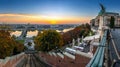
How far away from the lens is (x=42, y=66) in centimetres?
2431

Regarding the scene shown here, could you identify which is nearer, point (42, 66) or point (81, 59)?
point (81, 59)

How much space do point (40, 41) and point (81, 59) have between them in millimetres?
25944

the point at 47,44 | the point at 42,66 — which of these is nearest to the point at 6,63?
the point at 42,66

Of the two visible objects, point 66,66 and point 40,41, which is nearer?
point 66,66

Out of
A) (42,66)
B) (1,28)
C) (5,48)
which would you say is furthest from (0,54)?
(1,28)

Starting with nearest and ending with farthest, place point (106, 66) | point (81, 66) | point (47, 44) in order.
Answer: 1. point (106, 66)
2. point (81, 66)
3. point (47, 44)

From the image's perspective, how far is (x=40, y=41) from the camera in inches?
1453

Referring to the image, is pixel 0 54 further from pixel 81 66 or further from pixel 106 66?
pixel 106 66

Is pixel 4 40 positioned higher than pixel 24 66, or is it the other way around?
pixel 4 40

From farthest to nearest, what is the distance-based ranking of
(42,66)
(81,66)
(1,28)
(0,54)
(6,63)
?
(1,28), (0,54), (42,66), (6,63), (81,66)

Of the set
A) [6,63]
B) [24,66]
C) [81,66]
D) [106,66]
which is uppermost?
[106,66]

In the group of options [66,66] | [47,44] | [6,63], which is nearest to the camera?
[66,66]

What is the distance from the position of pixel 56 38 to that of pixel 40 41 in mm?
2481

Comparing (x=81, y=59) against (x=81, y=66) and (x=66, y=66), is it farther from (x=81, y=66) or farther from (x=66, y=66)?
(x=66, y=66)
